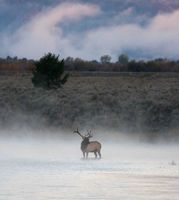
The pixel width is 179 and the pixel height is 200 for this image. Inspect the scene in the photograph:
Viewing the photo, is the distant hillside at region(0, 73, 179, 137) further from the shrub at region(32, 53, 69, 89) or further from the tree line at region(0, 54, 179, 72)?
the tree line at region(0, 54, 179, 72)

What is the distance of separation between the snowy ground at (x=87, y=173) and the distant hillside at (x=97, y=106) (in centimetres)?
1130

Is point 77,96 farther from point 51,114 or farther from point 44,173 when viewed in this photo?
point 44,173

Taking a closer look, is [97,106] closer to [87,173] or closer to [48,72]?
[48,72]

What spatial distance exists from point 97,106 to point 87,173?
32372 millimetres

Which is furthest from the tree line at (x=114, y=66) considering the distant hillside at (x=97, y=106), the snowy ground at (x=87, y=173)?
the snowy ground at (x=87, y=173)

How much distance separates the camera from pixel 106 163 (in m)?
32.9

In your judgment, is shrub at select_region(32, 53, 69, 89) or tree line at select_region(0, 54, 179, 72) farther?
tree line at select_region(0, 54, 179, 72)

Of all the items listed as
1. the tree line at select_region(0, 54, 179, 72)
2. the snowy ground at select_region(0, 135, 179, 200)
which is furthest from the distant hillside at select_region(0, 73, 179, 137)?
the tree line at select_region(0, 54, 179, 72)

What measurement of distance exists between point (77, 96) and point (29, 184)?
136 feet

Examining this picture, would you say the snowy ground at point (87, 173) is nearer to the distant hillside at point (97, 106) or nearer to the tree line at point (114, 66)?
the distant hillside at point (97, 106)

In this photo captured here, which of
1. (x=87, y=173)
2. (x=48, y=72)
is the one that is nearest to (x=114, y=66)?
(x=48, y=72)

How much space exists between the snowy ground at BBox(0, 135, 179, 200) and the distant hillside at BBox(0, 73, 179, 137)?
11303 millimetres

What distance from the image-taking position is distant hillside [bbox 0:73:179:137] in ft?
180

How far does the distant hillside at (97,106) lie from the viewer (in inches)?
2157
